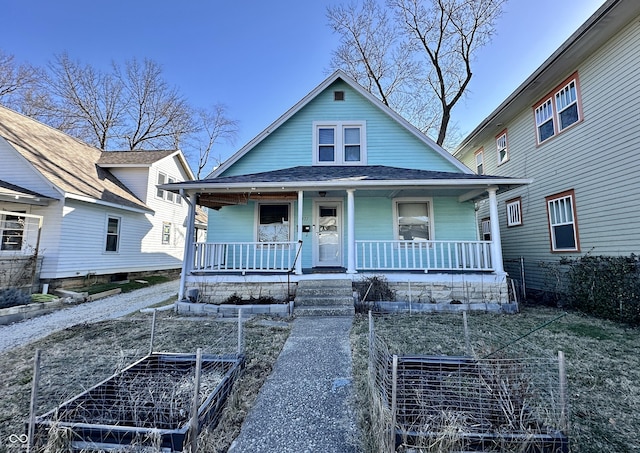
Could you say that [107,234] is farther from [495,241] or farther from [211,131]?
[211,131]

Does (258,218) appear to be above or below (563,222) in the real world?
above

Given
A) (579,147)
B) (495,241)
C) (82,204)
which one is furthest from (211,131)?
(579,147)

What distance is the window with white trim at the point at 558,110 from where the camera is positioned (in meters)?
7.97

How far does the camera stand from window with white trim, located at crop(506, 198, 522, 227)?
10.5 meters

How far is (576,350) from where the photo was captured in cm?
423

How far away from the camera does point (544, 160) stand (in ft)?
29.9

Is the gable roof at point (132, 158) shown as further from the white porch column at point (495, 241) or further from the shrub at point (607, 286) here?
the shrub at point (607, 286)

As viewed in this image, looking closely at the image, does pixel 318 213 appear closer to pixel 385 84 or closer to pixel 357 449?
pixel 357 449

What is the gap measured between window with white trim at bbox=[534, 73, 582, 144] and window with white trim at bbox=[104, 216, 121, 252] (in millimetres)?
16014

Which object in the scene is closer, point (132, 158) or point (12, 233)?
point (12, 233)

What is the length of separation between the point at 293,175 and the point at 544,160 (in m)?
7.89

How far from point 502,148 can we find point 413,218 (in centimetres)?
569

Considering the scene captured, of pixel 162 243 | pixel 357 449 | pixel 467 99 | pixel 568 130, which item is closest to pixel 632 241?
pixel 568 130

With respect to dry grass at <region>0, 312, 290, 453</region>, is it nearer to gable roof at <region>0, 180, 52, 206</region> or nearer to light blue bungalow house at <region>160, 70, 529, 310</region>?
light blue bungalow house at <region>160, 70, 529, 310</region>
